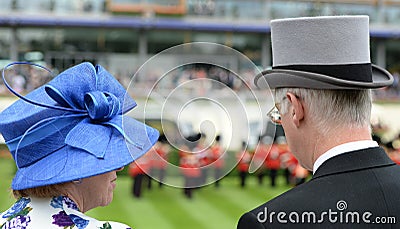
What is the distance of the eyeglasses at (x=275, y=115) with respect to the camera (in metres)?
1.77

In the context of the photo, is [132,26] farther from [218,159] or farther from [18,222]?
[18,222]

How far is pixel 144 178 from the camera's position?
10.9 meters

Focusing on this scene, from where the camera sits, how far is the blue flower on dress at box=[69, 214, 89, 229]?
5.13ft

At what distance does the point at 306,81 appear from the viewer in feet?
5.38

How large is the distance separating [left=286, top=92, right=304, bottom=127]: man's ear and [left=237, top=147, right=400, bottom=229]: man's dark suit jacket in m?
0.13

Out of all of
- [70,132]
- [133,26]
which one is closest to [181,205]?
[70,132]

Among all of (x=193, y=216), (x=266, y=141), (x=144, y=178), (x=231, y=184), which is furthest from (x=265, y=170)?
(x=266, y=141)

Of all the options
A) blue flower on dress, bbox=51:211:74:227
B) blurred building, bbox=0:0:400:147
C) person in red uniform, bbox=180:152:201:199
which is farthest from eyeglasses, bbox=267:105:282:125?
blurred building, bbox=0:0:400:147

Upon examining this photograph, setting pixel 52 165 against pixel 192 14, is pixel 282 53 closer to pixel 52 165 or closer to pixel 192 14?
pixel 52 165

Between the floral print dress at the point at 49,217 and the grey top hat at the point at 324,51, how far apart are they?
0.58m

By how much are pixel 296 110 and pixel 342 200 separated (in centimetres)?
25

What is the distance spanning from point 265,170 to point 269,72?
11.0 metres

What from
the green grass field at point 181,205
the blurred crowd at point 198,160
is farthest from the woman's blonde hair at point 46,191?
the green grass field at point 181,205

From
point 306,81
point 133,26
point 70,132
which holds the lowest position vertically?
point 133,26
